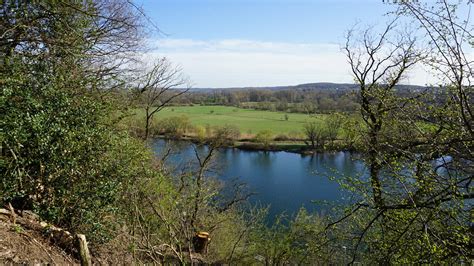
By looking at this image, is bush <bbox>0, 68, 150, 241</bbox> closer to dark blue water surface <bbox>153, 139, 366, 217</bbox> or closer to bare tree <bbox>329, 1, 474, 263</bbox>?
bare tree <bbox>329, 1, 474, 263</bbox>

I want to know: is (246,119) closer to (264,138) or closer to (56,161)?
(264,138)

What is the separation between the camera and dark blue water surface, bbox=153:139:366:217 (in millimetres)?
19328

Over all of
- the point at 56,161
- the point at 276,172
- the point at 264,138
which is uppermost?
the point at 56,161

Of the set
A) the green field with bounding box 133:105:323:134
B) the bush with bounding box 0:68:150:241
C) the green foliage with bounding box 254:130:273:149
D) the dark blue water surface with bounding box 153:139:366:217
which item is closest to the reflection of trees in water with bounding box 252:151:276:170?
the dark blue water surface with bounding box 153:139:366:217

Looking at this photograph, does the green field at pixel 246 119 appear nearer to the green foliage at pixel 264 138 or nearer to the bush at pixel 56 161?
the green foliage at pixel 264 138

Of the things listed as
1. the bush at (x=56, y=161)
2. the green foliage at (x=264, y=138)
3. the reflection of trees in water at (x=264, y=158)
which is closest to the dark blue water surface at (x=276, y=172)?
the reflection of trees in water at (x=264, y=158)

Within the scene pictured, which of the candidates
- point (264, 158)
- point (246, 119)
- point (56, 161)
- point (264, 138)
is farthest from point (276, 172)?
point (56, 161)

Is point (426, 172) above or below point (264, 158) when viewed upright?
above

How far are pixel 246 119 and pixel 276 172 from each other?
20.9 meters

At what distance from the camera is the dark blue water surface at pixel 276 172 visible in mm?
19328

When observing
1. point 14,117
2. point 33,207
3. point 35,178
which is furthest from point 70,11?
point 33,207

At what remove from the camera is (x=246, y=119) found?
50156 millimetres

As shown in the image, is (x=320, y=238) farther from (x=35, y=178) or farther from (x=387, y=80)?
(x=35, y=178)

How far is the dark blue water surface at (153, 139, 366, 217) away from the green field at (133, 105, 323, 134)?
4859mm
